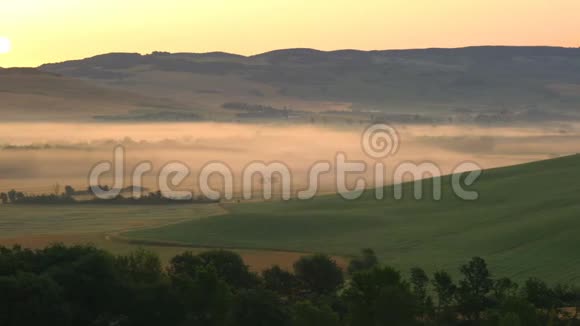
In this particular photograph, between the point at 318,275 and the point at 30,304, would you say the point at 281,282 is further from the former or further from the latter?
the point at 30,304

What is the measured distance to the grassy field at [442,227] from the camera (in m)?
66.6

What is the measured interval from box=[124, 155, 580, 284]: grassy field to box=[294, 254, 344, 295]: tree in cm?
1128

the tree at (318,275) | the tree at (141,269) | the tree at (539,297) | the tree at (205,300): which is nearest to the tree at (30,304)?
the tree at (205,300)

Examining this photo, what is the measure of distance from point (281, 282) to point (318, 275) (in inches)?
100

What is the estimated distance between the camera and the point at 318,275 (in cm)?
5228

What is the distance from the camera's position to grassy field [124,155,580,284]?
6656 cm

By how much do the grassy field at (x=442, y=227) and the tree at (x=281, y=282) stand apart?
14.1 m

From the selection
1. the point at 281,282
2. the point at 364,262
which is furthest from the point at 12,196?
the point at 281,282

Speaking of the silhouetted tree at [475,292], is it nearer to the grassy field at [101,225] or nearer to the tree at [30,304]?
Answer: the tree at [30,304]

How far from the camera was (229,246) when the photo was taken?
76.4 metres

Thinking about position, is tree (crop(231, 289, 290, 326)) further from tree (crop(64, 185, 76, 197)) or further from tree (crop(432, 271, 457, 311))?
tree (crop(64, 185, 76, 197))

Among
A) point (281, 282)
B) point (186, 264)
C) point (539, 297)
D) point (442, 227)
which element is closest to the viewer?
point (539, 297)

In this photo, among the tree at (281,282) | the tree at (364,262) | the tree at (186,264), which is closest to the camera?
the tree at (281,282)

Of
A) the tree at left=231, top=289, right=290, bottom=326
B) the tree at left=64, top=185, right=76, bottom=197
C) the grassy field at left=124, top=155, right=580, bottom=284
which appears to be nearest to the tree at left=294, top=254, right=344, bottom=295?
the grassy field at left=124, top=155, right=580, bottom=284
